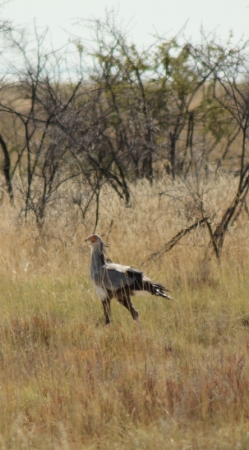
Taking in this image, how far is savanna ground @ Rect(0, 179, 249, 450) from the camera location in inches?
139

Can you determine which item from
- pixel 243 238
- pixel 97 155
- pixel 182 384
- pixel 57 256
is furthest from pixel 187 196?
pixel 97 155

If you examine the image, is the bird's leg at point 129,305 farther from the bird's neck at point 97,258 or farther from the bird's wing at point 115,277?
the bird's neck at point 97,258

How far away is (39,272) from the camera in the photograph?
23.3 feet

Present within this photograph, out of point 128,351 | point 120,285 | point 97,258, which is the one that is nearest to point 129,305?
point 120,285

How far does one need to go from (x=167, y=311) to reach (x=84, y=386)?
1669mm

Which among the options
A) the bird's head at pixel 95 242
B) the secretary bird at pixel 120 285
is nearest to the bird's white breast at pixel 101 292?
the secretary bird at pixel 120 285

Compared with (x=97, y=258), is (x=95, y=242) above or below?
above

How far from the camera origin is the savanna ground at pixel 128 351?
3524 millimetres

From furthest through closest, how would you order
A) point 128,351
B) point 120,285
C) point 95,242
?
point 95,242, point 120,285, point 128,351

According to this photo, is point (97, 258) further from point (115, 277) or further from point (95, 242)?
point (115, 277)

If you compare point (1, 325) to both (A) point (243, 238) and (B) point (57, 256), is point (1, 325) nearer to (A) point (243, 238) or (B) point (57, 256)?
(B) point (57, 256)

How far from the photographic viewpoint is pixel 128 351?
183 inches

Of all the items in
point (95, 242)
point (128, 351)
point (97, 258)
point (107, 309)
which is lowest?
point (128, 351)

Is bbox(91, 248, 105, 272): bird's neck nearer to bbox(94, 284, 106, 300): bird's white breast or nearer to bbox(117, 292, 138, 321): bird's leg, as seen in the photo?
bbox(94, 284, 106, 300): bird's white breast
